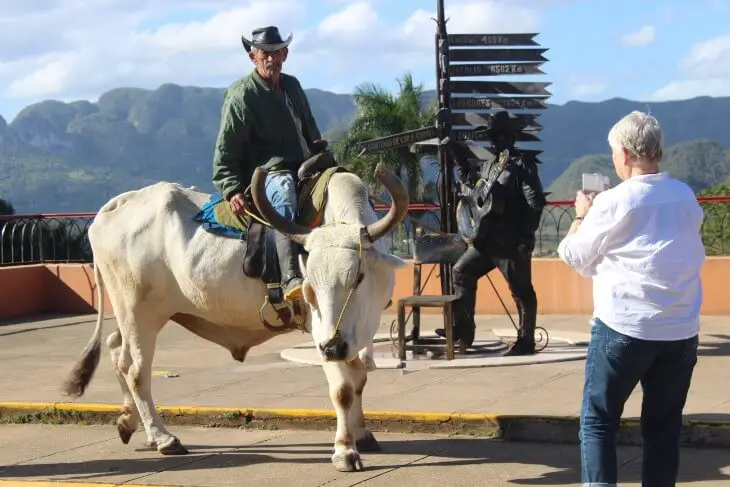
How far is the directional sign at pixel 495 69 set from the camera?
12.3 metres

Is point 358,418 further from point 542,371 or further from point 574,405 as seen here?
point 542,371

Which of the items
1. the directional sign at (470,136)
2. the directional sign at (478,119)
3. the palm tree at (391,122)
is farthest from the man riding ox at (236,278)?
the palm tree at (391,122)

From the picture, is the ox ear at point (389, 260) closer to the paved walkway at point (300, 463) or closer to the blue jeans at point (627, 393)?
the paved walkway at point (300, 463)

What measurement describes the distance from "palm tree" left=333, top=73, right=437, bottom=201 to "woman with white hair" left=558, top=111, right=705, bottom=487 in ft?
183

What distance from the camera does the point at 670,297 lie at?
216 inches

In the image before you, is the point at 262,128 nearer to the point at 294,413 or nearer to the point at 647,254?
the point at 294,413

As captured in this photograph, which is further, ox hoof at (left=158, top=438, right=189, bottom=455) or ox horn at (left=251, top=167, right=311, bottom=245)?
ox hoof at (left=158, top=438, right=189, bottom=455)

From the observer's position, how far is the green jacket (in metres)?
8.16

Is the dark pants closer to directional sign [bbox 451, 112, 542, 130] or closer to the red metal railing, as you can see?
directional sign [bbox 451, 112, 542, 130]

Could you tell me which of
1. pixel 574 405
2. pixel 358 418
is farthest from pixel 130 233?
pixel 574 405

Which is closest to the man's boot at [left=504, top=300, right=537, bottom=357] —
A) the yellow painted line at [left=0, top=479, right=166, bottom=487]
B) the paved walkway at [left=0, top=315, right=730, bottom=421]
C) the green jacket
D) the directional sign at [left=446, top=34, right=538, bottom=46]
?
the paved walkway at [left=0, top=315, right=730, bottom=421]

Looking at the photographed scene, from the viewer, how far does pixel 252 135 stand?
8297 mm

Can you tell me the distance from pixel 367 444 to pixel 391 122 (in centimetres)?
5911

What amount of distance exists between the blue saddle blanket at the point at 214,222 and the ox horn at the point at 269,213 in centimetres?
64
